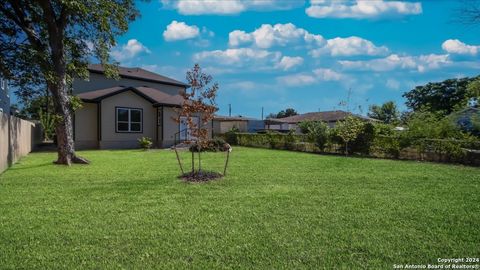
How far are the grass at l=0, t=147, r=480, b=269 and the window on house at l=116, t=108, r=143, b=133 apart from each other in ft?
48.5

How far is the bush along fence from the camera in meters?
15.7

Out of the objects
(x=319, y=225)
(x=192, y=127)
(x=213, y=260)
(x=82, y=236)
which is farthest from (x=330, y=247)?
(x=192, y=127)

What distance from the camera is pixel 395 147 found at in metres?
18.2

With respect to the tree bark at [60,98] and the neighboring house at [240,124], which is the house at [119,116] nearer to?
the tree bark at [60,98]

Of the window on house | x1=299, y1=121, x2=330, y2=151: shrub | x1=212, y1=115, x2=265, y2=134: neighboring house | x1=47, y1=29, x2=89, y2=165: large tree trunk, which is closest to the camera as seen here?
x1=47, y1=29, x2=89, y2=165: large tree trunk

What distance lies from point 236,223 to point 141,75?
2748 centimetres

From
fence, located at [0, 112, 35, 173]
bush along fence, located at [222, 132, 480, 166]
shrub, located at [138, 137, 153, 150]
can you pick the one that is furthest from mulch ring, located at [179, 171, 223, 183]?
shrub, located at [138, 137, 153, 150]

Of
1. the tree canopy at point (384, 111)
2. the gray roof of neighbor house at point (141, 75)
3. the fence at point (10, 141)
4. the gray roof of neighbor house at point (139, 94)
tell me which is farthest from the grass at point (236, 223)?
the tree canopy at point (384, 111)

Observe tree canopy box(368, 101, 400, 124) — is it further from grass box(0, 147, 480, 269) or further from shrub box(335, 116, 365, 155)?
grass box(0, 147, 480, 269)

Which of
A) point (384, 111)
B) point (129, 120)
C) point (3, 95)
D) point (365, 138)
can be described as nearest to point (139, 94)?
point (129, 120)

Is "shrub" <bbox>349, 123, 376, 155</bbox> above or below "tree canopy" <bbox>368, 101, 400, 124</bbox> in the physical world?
below

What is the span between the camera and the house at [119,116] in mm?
23500

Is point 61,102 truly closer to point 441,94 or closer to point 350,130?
point 350,130

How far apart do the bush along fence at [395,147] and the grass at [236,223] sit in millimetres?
6836
